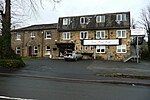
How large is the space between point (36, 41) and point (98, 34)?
12970mm

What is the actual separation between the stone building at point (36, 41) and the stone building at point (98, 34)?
5.22 feet

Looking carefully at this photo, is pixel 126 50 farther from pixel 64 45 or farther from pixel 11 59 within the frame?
pixel 11 59

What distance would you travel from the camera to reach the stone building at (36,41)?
49.7 m

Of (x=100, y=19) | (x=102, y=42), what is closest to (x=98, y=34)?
(x=102, y=42)

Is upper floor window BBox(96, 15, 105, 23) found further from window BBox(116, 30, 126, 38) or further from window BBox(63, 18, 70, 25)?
window BBox(63, 18, 70, 25)

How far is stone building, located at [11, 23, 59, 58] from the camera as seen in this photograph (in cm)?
4969

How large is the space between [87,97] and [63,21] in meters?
42.1

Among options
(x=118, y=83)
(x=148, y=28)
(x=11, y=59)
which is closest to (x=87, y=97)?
(x=118, y=83)

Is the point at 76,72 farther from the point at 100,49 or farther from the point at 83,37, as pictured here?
the point at 83,37

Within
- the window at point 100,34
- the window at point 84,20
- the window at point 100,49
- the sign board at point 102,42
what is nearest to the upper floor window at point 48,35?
the window at point 84,20

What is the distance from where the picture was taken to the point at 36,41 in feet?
168

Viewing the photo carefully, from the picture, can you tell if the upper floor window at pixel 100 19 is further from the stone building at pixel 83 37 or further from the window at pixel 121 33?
the window at pixel 121 33

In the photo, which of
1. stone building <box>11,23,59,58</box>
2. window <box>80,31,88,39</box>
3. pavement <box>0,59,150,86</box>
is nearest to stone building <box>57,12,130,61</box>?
window <box>80,31,88,39</box>

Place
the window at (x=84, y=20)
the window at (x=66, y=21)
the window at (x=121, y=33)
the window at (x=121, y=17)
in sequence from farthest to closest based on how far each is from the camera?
the window at (x=66, y=21), the window at (x=84, y=20), the window at (x=121, y=17), the window at (x=121, y=33)
